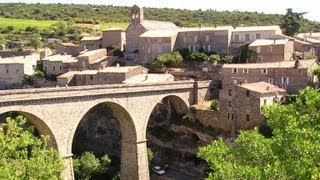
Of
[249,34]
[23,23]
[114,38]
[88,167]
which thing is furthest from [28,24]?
[88,167]

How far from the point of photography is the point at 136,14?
2712 inches

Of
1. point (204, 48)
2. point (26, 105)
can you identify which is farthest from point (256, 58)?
point (26, 105)

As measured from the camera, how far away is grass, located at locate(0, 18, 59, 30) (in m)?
111

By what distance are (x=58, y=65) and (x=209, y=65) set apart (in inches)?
863

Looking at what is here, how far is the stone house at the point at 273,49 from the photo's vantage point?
55.8 metres

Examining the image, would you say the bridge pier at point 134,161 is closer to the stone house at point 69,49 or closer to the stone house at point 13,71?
the stone house at point 13,71

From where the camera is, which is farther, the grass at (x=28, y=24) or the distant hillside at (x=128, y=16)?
the distant hillside at (x=128, y=16)

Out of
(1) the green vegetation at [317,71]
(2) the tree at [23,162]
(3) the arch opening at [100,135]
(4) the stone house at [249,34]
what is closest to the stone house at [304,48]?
(4) the stone house at [249,34]

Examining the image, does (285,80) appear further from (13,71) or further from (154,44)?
(13,71)

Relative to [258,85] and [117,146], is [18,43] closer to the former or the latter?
[117,146]

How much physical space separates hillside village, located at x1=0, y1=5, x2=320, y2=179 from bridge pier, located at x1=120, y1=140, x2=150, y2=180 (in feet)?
26.8

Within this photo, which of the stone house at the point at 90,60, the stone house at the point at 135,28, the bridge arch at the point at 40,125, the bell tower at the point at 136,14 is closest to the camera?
the bridge arch at the point at 40,125

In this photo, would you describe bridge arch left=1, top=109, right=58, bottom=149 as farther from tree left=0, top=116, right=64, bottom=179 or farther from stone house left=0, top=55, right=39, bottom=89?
stone house left=0, top=55, right=39, bottom=89

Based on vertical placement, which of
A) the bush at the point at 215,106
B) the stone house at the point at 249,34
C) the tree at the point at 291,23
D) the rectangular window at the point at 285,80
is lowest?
the bush at the point at 215,106
